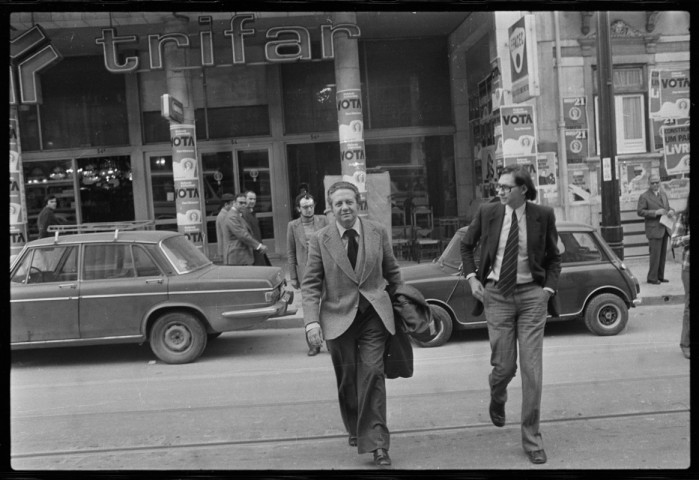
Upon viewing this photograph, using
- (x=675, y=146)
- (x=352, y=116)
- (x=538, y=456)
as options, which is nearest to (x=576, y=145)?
(x=675, y=146)

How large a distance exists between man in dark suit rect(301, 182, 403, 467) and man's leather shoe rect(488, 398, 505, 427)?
2.85 feet

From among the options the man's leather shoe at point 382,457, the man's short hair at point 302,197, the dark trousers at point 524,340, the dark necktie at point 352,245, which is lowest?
the man's leather shoe at point 382,457

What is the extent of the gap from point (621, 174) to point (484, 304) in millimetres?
5634

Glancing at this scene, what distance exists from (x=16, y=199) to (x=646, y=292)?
314 inches

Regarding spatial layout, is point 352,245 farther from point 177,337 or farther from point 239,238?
point 177,337

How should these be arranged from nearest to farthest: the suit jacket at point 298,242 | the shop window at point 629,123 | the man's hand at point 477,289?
the man's hand at point 477,289 < the suit jacket at point 298,242 < the shop window at point 629,123

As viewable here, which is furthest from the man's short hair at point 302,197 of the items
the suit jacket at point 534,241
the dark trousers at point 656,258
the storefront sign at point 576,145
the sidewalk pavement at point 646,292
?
the dark trousers at point 656,258

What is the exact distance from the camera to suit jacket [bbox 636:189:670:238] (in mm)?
8500

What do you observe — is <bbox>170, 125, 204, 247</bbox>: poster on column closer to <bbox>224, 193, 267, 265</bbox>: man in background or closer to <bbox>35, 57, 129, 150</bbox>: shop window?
<bbox>224, 193, 267, 265</bbox>: man in background

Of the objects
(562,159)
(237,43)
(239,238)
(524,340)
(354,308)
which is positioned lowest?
(524,340)

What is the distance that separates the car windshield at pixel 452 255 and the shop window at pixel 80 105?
121 inches

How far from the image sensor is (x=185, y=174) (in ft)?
21.7

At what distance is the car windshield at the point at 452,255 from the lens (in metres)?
6.23

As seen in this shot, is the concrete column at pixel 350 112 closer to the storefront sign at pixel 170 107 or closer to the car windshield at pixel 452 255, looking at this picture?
the car windshield at pixel 452 255
